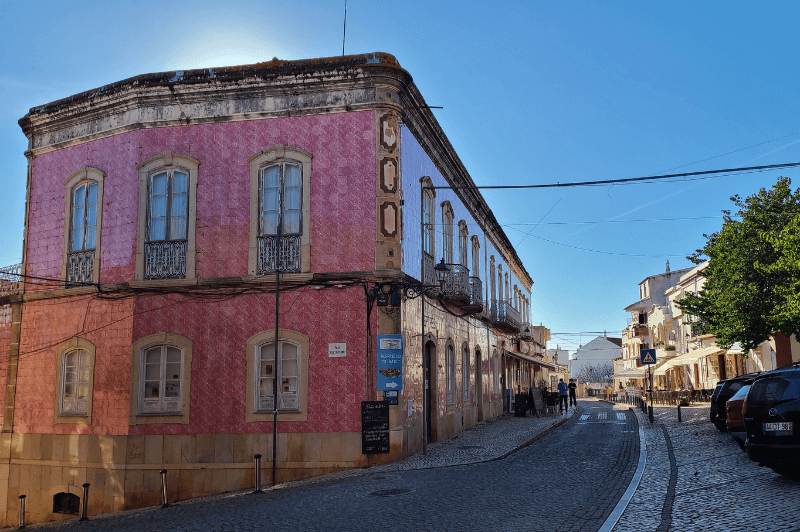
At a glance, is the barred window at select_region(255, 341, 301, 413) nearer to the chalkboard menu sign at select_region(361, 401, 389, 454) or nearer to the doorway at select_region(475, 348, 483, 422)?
the chalkboard menu sign at select_region(361, 401, 389, 454)

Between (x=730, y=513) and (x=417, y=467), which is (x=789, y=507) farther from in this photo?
(x=417, y=467)

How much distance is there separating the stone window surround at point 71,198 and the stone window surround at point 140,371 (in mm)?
2249

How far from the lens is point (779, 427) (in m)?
9.93

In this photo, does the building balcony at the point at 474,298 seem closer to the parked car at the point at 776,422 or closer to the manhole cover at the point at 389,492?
the manhole cover at the point at 389,492

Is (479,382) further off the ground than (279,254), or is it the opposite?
(279,254)

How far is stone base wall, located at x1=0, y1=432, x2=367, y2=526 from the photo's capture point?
14.7 meters

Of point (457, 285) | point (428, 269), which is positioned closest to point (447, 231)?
point (457, 285)

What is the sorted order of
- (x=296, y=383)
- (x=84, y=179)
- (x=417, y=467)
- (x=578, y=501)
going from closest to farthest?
(x=578, y=501)
(x=417, y=467)
(x=296, y=383)
(x=84, y=179)

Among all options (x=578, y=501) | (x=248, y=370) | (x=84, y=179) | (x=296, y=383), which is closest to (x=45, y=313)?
(x=84, y=179)

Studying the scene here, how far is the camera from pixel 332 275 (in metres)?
15.2

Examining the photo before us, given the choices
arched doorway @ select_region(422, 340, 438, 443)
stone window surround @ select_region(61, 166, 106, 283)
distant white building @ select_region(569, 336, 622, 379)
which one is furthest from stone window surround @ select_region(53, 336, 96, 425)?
distant white building @ select_region(569, 336, 622, 379)

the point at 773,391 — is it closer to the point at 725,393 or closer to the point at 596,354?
the point at 725,393

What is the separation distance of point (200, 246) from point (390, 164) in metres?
4.88

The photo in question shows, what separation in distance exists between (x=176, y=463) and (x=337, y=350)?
14.6 ft
